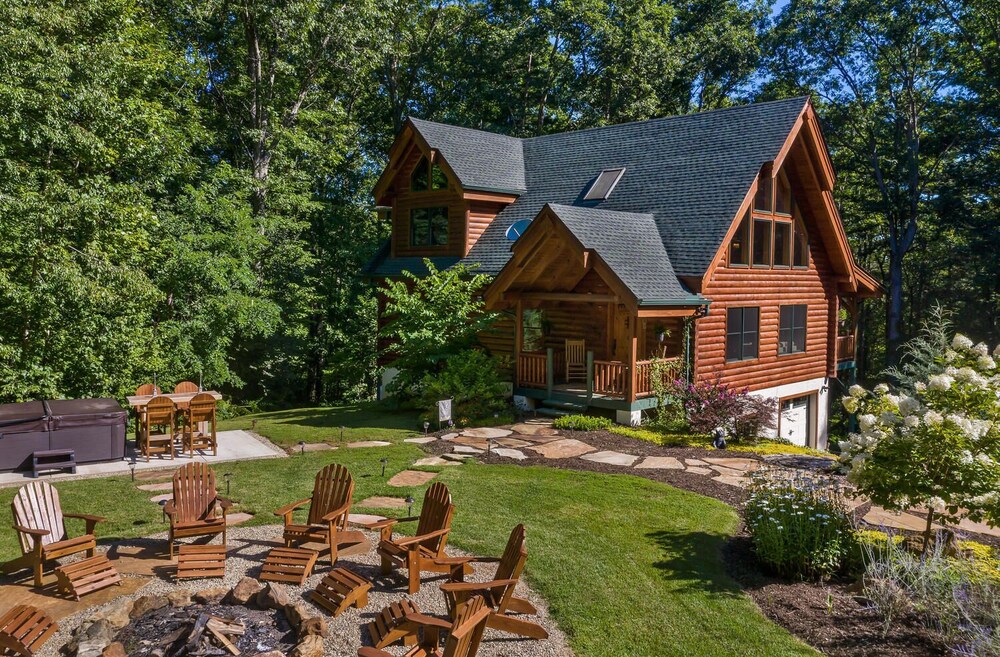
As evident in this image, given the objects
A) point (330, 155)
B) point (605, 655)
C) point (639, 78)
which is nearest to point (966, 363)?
point (605, 655)

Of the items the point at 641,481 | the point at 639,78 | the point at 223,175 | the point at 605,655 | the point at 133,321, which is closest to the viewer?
the point at 605,655

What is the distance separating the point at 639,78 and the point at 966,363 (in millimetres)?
25942

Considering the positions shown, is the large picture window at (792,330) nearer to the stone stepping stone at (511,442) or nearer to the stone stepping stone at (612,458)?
the stone stepping stone at (612,458)

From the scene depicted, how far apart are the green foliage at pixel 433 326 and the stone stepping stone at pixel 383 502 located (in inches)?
262

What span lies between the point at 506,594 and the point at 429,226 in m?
16.1

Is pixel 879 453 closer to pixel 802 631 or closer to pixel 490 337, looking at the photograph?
pixel 802 631

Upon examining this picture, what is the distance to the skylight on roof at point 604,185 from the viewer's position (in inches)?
734

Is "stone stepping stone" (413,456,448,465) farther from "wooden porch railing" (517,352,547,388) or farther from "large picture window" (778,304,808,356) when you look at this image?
"large picture window" (778,304,808,356)

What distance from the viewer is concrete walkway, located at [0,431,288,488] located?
10070 millimetres

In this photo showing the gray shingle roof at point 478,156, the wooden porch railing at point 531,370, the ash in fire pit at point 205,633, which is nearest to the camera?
the ash in fire pit at point 205,633

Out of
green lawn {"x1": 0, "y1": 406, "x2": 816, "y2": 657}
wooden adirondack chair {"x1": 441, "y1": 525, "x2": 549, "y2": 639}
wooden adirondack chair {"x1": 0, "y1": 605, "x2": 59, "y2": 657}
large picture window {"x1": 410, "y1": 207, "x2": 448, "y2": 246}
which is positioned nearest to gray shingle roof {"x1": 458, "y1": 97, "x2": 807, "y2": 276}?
large picture window {"x1": 410, "y1": 207, "x2": 448, "y2": 246}

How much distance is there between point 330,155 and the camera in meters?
25.2

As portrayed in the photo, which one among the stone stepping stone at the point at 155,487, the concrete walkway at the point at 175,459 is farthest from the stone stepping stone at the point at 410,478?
the stone stepping stone at the point at 155,487

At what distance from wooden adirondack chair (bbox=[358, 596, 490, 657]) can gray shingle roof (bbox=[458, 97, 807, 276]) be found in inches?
455
